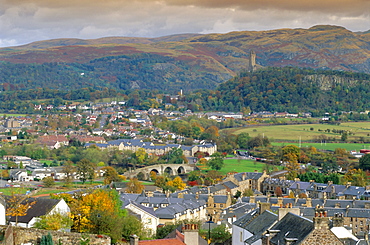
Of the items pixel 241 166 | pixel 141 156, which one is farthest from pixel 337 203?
pixel 141 156

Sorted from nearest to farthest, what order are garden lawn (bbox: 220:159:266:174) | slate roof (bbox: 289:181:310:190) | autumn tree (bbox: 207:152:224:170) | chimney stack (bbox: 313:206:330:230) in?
chimney stack (bbox: 313:206:330:230), slate roof (bbox: 289:181:310:190), garden lawn (bbox: 220:159:266:174), autumn tree (bbox: 207:152:224:170)

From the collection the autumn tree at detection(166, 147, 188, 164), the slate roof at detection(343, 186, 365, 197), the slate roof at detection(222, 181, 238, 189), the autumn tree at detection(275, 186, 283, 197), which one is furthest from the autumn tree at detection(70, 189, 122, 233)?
the autumn tree at detection(166, 147, 188, 164)

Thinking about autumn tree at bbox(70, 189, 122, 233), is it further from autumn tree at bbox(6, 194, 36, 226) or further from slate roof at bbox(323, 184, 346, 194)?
slate roof at bbox(323, 184, 346, 194)

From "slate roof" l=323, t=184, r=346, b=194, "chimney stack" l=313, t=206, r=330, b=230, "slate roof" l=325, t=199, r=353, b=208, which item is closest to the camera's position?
"chimney stack" l=313, t=206, r=330, b=230

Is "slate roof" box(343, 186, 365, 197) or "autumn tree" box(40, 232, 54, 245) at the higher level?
"autumn tree" box(40, 232, 54, 245)

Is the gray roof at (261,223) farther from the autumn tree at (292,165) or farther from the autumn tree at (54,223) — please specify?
the autumn tree at (292,165)

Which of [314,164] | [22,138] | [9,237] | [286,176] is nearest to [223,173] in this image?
[286,176]

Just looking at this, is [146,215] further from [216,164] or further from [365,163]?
[365,163]

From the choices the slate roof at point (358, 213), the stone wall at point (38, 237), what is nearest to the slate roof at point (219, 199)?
the slate roof at point (358, 213)
